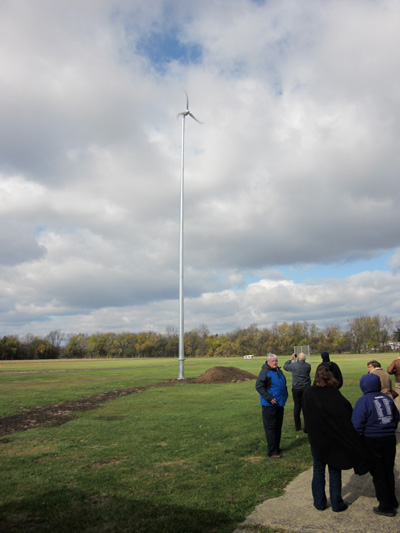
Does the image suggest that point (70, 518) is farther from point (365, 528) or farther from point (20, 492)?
point (365, 528)

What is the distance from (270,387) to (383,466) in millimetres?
2953

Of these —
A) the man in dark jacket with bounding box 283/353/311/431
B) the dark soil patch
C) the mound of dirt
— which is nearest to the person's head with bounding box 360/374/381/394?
the man in dark jacket with bounding box 283/353/311/431

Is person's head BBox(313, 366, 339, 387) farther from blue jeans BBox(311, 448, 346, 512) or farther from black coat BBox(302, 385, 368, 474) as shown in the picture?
blue jeans BBox(311, 448, 346, 512)

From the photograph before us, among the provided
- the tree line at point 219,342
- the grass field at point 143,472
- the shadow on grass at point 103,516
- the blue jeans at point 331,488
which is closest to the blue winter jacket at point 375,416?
the blue jeans at point 331,488

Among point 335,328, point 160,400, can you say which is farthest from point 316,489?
point 335,328

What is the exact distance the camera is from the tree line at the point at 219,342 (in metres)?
133

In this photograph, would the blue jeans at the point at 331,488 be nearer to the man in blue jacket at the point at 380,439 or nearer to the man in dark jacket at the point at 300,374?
the man in blue jacket at the point at 380,439

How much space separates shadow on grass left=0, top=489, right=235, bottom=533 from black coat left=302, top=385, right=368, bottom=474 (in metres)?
1.55

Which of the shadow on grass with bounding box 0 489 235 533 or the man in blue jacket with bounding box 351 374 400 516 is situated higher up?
the man in blue jacket with bounding box 351 374 400 516

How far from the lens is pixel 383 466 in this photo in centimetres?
522

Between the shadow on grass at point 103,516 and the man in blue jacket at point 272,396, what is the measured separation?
2.91 meters

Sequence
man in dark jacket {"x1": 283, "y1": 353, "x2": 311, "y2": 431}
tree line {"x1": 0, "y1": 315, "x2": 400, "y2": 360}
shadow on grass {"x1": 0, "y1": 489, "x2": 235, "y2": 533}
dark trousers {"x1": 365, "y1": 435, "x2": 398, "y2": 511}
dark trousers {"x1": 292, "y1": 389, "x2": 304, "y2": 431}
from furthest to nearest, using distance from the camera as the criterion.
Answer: tree line {"x1": 0, "y1": 315, "x2": 400, "y2": 360} < dark trousers {"x1": 292, "y1": 389, "x2": 304, "y2": 431} < man in dark jacket {"x1": 283, "y1": 353, "x2": 311, "y2": 431} < dark trousers {"x1": 365, "y1": 435, "x2": 398, "y2": 511} < shadow on grass {"x1": 0, "y1": 489, "x2": 235, "y2": 533}

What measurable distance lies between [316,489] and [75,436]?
305 inches

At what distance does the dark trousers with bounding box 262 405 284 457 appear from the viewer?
794cm
